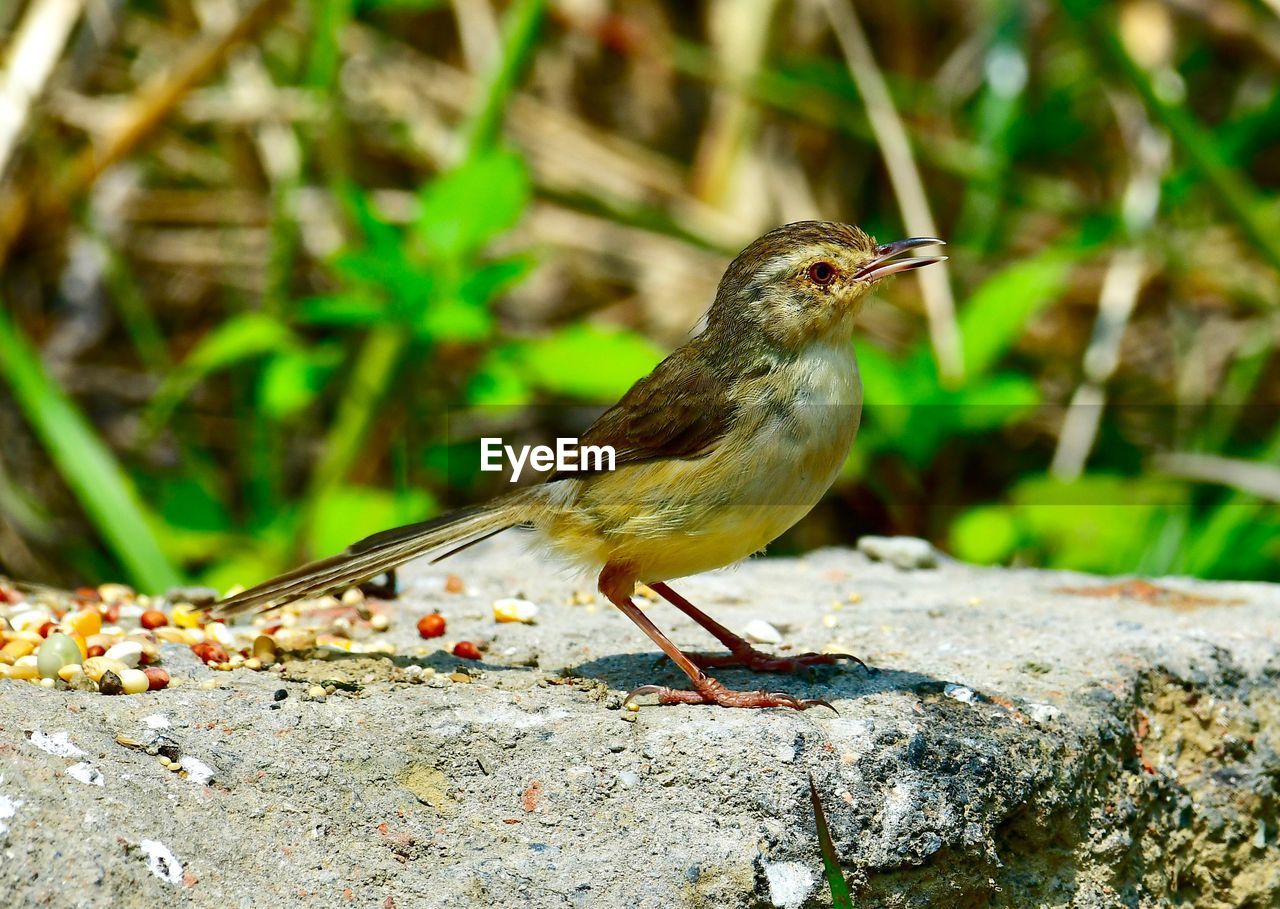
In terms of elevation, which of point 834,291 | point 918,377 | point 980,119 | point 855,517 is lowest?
point 855,517

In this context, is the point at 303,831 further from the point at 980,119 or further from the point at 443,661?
the point at 980,119

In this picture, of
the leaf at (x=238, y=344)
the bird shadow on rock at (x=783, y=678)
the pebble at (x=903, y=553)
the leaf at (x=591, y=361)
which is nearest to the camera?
the bird shadow on rock at (x=783, y=678)

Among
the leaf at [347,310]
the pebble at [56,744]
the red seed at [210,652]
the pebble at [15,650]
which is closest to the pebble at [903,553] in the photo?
the leaf at [347,310]

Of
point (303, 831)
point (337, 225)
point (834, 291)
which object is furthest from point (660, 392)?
point (337, 225)

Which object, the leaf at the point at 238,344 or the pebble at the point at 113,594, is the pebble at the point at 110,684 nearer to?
the pebble at the point at 113,594

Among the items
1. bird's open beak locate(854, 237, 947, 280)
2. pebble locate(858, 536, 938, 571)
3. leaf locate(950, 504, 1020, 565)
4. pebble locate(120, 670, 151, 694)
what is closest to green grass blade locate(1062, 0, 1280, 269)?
leaf locate(950, 504, 1020, 565)

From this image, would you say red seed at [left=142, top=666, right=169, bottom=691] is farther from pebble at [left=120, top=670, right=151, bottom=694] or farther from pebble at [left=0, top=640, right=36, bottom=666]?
pebble at [left=0, top=640, right=36, bottom=666]
